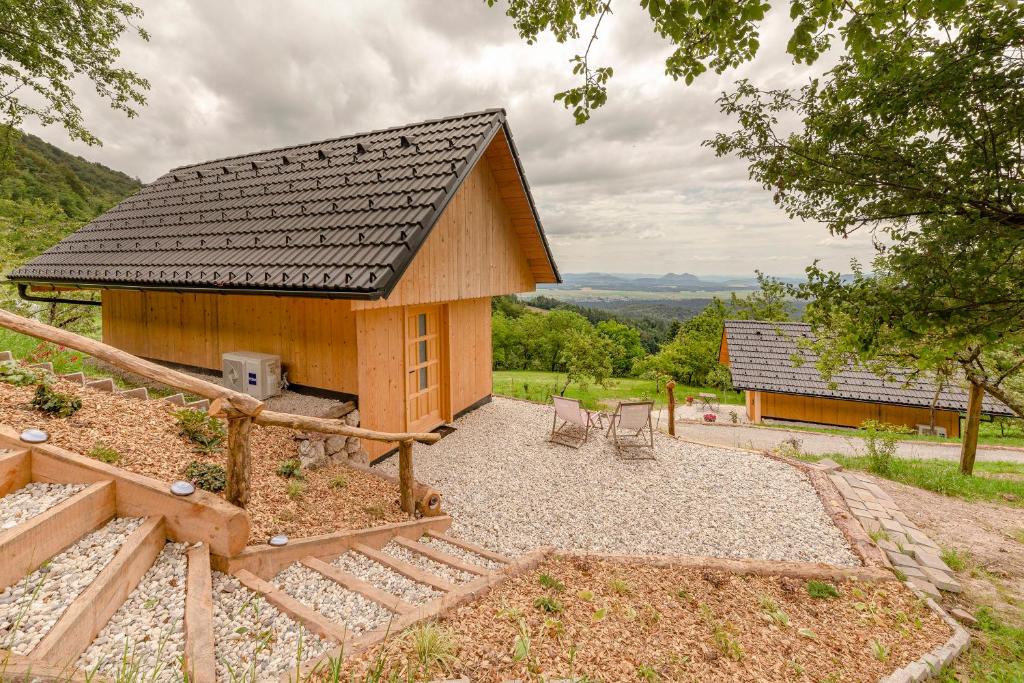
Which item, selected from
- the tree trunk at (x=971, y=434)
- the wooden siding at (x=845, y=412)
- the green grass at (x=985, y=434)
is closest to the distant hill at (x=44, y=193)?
the tree trunk at (x=971, y=434)

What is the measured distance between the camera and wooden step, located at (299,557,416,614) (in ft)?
9.31

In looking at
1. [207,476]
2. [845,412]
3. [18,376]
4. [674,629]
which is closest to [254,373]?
[18,376]

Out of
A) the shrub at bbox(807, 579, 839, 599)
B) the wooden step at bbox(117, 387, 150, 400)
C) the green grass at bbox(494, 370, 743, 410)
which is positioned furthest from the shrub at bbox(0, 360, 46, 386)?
the green grass at bbox(494, 370, 743, 410)

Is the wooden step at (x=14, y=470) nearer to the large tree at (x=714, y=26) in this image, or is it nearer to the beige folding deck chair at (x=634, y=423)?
the large tree at (x=714, y=26)

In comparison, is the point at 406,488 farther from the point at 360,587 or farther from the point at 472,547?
the point at 360,587

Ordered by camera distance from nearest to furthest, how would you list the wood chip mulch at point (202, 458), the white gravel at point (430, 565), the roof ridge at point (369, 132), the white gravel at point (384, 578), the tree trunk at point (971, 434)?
the white gravel at point (384, 578), the wood chip mulch at point (202, 458), the white gravel at point (430, 565), the roof ridge at point (369, 132), the tree trunk at point (971, 434)

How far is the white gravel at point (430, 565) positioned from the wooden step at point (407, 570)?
202 mm

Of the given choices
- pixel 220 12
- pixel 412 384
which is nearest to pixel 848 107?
pixel 412 384

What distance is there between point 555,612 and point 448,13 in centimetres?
858

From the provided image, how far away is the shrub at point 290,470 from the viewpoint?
15.4 ft

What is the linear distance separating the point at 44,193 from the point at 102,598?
34261mm

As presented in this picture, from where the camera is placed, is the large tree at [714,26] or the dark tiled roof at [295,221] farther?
the dark tiled roof at [295,221]

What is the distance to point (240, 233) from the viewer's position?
7125 millimetres

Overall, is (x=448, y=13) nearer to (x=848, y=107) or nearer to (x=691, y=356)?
(x=848, y=107)
